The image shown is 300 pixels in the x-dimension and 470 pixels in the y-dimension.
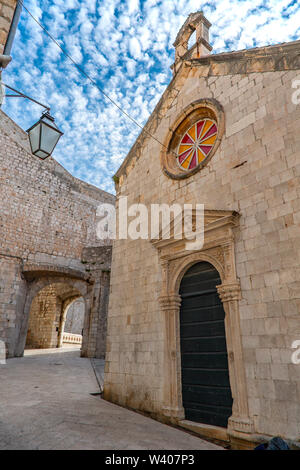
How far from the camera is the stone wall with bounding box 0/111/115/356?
1338 centimetres

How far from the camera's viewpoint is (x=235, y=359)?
14.5 feet

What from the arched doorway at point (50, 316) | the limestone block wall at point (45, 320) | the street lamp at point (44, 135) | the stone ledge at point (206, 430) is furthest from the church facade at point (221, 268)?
the limestone block wall at point (45, 320)

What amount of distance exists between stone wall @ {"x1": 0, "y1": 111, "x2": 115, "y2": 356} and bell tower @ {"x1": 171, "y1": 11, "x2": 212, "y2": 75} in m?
10.3

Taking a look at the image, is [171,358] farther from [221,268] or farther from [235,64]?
[235,64]

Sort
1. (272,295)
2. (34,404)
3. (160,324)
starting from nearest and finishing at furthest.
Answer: (272,295) → (34,404) → (160,324)

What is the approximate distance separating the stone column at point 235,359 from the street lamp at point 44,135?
3564 millimetres

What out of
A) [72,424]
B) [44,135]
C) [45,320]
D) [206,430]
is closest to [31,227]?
[45,320]

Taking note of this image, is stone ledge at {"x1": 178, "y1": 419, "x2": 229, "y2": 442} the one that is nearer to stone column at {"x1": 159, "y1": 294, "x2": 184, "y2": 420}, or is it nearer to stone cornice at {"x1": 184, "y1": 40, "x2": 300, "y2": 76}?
stone column at {"x1": 159, "y1": 294, "x2": 184, "y2": 420}

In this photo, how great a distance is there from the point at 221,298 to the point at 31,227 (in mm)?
12456

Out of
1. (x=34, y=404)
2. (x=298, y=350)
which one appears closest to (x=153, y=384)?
(x=34, y=404)

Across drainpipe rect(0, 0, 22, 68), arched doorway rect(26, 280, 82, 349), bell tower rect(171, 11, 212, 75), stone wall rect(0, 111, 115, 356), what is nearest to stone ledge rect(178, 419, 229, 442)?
drainpipe rect(0, 0, 22, 68)

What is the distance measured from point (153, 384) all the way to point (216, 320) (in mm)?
1898
